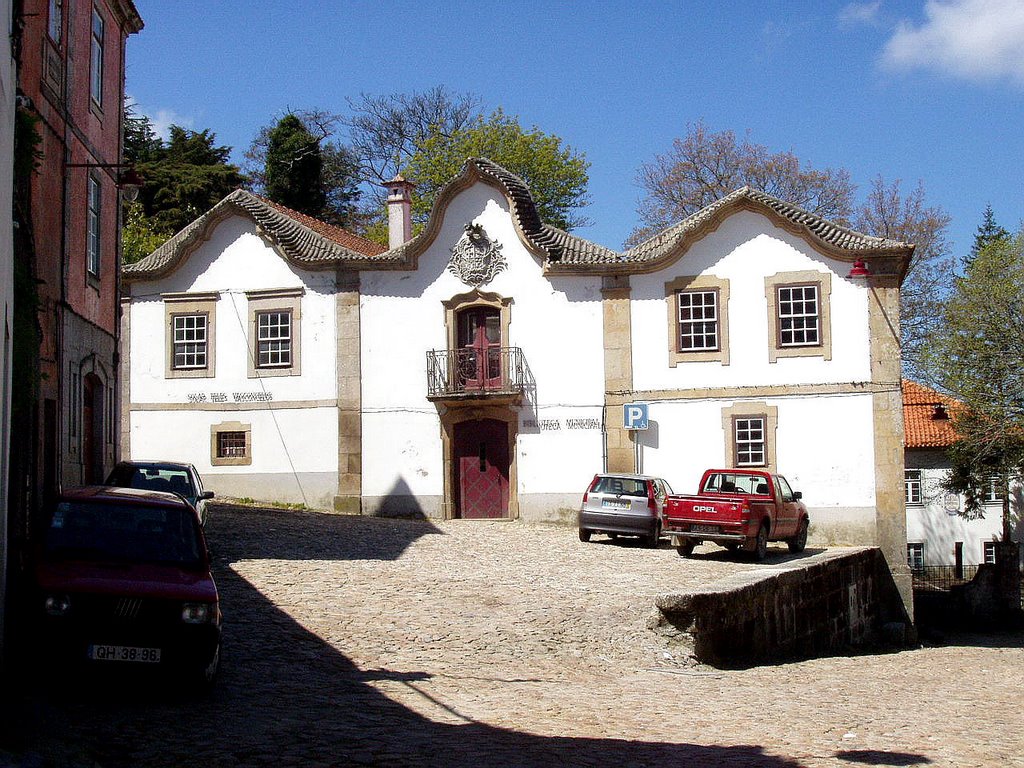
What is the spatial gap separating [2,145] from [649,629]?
879 centimetres

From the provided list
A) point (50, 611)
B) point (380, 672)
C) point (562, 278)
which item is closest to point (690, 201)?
point (562, 278)

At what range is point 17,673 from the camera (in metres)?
10.1

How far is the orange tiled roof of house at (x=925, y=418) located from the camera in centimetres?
4009

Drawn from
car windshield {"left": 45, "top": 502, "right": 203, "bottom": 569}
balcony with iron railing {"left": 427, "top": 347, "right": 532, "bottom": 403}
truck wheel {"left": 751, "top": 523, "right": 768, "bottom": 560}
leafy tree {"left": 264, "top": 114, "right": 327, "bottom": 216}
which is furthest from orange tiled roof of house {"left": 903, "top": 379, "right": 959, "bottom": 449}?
car windshield {"left": 45, "top": 502, "right": 203, "bottom": 569}

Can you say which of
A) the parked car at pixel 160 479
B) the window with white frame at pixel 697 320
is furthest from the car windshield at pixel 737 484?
the parked car at pixel 160 479

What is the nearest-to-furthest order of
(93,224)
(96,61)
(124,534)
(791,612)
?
(124,534)
(791,612)
(96,61)
(93,224)

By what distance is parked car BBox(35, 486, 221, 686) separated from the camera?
9.55m

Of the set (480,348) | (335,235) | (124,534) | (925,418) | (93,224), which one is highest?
(335,235)

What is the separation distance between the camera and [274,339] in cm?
3095

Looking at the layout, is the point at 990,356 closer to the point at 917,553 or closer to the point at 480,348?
the point at 917,553

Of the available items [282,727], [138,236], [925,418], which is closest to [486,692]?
[282,727]

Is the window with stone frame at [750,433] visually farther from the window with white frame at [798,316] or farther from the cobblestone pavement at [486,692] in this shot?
the cobblestone pavement at [486,692]

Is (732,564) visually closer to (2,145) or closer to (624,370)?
(624,370)

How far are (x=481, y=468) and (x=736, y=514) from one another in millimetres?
9148
